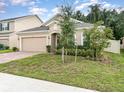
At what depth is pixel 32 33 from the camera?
27672 mm

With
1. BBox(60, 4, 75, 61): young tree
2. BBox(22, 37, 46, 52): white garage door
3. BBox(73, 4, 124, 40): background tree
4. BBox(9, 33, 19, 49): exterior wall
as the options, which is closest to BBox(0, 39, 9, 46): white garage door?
BBox(9, 33, 19, 49): exterior wall

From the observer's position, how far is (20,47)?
29.6 metres

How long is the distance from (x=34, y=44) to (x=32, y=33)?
1593 millimetres

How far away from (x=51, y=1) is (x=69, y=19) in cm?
597

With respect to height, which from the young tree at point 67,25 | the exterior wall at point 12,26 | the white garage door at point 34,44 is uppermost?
the exterior wall at point 12,26

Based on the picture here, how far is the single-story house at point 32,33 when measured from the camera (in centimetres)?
2403

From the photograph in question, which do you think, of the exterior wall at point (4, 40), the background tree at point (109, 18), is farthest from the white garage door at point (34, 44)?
the background tree at point (109, 18)

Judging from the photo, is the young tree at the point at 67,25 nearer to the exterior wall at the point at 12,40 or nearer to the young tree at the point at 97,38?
the young tree at the point at 97,38

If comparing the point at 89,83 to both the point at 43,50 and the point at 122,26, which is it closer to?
the point at 43,50

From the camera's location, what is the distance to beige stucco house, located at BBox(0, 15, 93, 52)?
24181mm

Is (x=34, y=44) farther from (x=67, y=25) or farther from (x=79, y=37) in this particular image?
(x=67, y=25)

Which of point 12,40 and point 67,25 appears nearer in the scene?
point 67,25

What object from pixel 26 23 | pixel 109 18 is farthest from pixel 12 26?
pixel 109 18

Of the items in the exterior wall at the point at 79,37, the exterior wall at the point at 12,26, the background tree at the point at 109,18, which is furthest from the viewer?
the exterior wall at the point at 12,26
